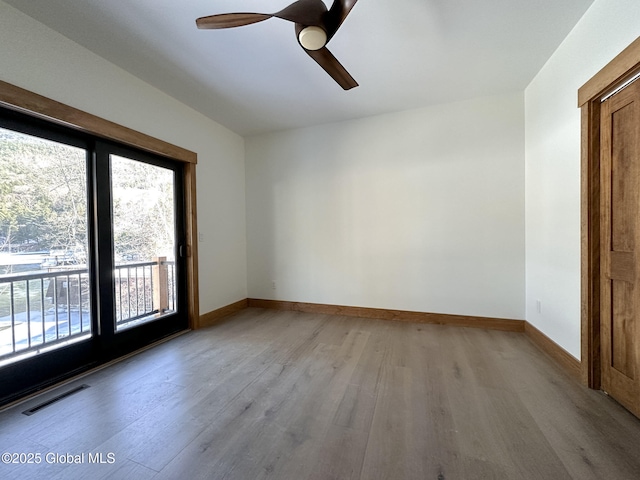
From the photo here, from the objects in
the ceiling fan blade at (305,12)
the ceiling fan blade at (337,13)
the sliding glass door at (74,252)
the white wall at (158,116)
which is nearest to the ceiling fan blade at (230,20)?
the ceiling fan blade at (305,12)

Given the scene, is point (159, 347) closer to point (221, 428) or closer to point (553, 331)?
point (221, 428)

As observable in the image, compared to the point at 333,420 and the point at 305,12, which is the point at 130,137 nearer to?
the point at 305,12

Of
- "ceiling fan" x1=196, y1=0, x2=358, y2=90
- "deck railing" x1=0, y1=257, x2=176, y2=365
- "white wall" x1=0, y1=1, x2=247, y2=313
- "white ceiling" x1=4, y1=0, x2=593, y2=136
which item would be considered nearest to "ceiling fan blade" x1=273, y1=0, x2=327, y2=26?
"ceiling fan" x1=196, y1=0, x2=358, y2=90

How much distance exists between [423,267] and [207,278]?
2885 mm

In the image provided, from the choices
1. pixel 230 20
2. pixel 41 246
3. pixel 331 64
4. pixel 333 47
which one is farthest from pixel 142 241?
pixel 333 47

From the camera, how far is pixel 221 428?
147 centimetres

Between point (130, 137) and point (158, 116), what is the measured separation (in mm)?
467

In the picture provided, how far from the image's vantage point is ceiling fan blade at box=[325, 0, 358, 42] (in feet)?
4.47

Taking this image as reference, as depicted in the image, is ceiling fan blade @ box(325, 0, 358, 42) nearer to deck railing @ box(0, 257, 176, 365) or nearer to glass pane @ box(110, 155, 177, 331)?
glass pane @ box(110, 155, 177, 331)

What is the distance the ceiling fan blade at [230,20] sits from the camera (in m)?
1.39

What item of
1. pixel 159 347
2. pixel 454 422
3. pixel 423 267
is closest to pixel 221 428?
pixel 454 422

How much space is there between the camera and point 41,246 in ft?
6.42

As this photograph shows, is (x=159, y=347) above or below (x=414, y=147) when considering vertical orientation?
below

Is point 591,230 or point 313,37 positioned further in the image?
point 591,230
